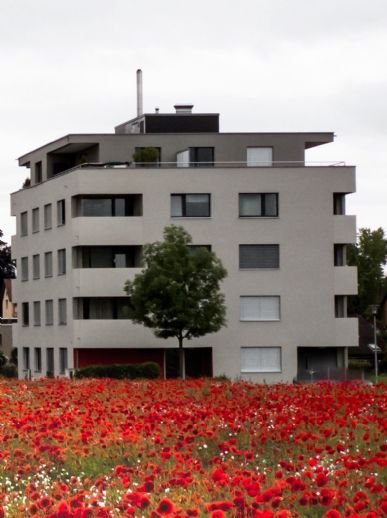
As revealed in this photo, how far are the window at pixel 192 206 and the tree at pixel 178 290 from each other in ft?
18.5

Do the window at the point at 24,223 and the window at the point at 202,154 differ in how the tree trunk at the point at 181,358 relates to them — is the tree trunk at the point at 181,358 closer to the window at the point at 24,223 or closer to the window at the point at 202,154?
the window at the point at 202,154

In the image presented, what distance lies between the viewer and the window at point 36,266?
84.4 metres

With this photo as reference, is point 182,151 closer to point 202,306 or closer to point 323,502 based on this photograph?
point 202,306

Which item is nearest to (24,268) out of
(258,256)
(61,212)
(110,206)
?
(61,212)

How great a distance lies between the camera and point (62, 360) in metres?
78.1

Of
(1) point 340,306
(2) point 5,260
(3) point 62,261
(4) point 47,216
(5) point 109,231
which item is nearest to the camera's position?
(5) point 109,231

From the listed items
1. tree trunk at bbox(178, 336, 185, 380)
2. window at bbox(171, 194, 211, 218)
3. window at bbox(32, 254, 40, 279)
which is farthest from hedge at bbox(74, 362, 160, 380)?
window at bbox(32, 254, 40, 279)

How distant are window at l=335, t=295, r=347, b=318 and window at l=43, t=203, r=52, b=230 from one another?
17.5 metres

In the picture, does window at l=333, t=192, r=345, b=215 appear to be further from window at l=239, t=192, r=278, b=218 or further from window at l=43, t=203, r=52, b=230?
window at l=43, t=203, r=52, b=230

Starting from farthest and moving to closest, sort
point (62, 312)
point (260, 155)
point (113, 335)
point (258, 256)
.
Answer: point (260, 155) < point (62, 312) < point (258, 256) < point (113, 335)

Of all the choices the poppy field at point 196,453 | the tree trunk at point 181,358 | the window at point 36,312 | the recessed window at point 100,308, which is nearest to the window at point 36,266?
the window at point 36,312

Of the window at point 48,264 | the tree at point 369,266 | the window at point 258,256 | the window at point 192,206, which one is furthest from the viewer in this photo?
the tree at point 369,266

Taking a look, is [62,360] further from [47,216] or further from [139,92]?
[139,92]

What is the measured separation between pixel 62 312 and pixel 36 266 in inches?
270
